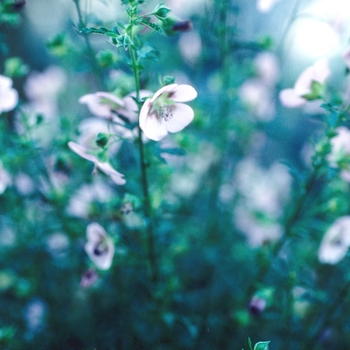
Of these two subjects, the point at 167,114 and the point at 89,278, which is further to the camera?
the point at 89,278

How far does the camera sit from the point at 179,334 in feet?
6.51

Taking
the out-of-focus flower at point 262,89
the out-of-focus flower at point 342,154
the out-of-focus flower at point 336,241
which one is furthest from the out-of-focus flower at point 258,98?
the out-of-focus flower at point 336,241

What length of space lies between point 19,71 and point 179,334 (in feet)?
5.36

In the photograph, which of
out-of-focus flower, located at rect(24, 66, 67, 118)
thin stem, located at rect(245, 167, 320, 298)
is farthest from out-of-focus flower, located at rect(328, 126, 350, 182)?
out-of-focus flower, located at rect(24, 66, 67, 118)

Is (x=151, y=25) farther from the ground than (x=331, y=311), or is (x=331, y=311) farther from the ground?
(x=151, y=25)

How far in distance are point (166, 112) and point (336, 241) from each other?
1.10m

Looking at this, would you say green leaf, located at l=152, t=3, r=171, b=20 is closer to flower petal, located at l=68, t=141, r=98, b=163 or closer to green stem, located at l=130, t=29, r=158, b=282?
green stem, located at l=130, t=29, r=158, b=282

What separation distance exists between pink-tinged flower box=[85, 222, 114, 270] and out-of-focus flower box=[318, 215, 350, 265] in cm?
106

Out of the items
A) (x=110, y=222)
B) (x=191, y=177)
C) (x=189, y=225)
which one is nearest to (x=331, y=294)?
(x=189, y=225)

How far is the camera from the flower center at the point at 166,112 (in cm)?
127

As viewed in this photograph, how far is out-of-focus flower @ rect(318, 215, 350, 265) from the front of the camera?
64.6 inches

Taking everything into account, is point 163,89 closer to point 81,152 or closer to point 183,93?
point 183,93

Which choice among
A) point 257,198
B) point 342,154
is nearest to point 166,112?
point 342,154

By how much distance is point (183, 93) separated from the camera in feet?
3.75
